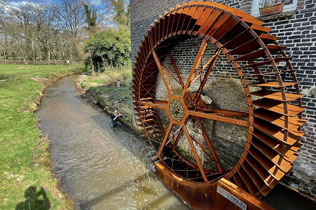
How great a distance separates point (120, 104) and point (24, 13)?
1225 inches

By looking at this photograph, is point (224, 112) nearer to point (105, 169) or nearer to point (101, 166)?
point (105, 169)

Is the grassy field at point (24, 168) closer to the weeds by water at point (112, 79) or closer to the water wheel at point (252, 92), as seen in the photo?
the water wheel at point (252, 92)

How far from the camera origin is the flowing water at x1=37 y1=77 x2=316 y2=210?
352 cm

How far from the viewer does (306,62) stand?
8.27 feet

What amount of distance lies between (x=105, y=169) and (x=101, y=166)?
7.6 inches

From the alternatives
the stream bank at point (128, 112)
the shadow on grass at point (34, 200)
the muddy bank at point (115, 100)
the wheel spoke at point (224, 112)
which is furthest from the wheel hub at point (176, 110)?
the muddy bank at point (115, 100)

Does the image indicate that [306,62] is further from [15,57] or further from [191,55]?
[15,57]

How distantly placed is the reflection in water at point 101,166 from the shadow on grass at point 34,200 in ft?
1.78

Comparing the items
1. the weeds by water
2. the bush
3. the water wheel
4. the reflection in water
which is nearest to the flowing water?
the reflection in water

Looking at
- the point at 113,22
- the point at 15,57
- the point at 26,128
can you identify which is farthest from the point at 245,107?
the point at 15,57

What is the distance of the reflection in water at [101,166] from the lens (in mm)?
3654

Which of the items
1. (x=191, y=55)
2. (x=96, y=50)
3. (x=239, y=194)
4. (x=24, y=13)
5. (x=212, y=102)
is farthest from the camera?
(x=24, y=13)

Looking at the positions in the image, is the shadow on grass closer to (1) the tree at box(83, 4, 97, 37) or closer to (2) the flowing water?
(2) the flowing water

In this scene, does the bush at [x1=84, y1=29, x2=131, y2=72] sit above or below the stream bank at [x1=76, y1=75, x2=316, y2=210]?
above
